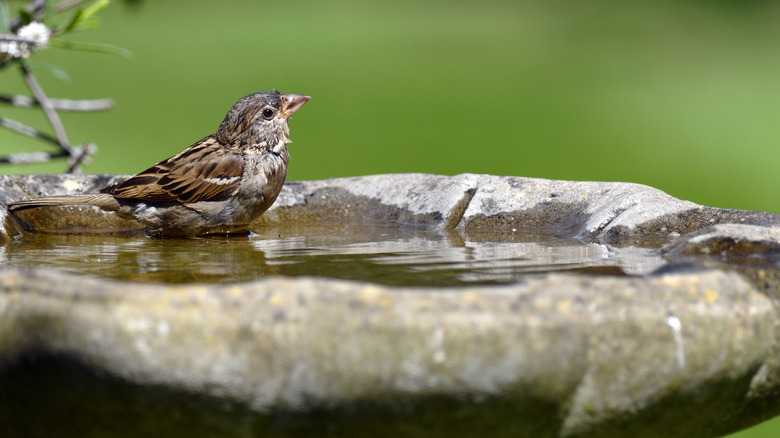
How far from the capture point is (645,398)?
82.4 inches

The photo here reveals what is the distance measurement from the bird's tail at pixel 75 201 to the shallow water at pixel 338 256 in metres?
0.19

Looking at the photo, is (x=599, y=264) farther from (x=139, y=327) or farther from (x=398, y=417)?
(x=139, y=327)

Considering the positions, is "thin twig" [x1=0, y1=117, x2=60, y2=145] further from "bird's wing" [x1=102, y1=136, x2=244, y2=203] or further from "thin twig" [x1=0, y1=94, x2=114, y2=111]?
"bird's wing" [x1=102, y1=136, x2=244, y2=203]

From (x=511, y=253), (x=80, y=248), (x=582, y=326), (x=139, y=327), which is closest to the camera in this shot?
(x=139, y=327)

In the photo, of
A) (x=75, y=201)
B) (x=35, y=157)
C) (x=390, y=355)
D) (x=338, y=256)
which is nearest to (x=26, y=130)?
(x=35, y=157)

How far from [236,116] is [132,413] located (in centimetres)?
329

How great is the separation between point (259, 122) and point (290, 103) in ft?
0.93

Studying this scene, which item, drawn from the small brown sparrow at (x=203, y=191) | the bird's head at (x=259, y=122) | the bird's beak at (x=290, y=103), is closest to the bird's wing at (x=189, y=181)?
the small brown sparrow at (x=203, y=191)

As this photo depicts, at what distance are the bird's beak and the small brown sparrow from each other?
26cm

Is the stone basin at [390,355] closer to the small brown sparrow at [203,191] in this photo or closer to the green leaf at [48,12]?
the small brown sparrow at [203,191]

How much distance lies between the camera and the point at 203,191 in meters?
4.66

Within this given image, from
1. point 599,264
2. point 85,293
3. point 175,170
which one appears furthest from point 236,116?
point 85,293

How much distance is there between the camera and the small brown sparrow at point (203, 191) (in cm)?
464

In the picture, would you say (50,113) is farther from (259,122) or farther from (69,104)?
(259,122)
